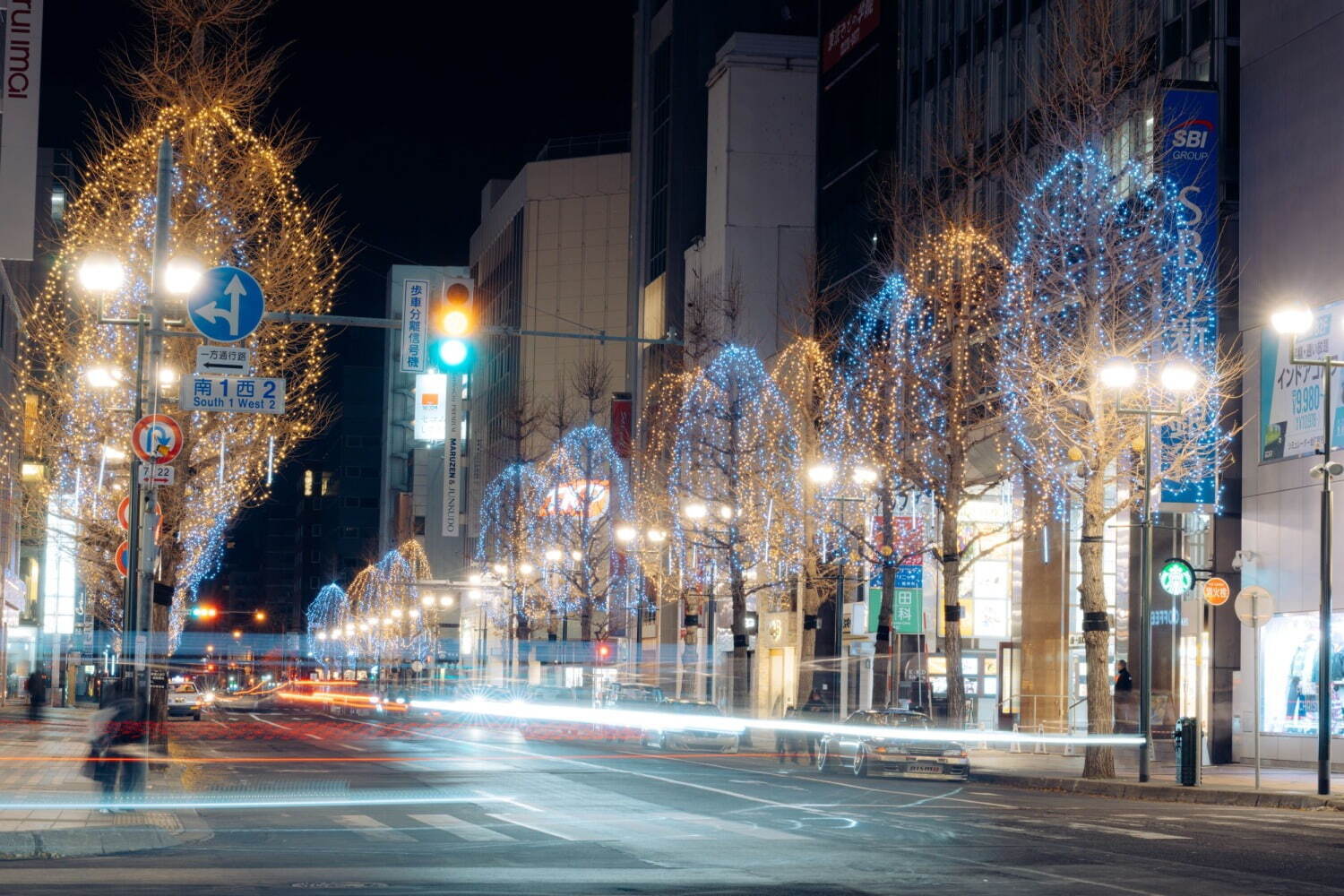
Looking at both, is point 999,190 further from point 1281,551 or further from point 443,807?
point 443,807

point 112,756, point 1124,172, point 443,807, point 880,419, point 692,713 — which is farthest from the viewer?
point 692,713

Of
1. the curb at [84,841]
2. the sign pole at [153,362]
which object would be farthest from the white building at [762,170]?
the curb at [84,841]

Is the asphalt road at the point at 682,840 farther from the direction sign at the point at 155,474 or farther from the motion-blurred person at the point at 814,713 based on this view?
the motion-blurred person at the point at 814,713

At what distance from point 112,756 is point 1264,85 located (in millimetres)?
26633

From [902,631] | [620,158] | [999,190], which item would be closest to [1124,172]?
[999,190]

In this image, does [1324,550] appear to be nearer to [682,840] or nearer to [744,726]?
[682,840]

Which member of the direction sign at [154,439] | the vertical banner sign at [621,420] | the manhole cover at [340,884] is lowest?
the manhole cover at [340,884]

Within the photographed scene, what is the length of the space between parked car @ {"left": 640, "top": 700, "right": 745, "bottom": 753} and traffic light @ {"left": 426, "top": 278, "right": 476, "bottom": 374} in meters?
25.0

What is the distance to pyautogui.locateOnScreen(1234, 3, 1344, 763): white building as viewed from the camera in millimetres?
34844

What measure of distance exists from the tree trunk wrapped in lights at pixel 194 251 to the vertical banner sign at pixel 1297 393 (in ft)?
64.3

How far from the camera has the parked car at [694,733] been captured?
4425cm

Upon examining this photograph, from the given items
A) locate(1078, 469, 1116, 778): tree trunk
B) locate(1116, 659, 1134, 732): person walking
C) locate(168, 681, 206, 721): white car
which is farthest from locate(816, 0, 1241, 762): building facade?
locate(168, 681, 206, 721): white car

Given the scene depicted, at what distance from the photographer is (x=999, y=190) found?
158 ft

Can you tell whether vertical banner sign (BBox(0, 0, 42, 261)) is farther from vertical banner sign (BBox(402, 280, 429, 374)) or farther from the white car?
the white car
